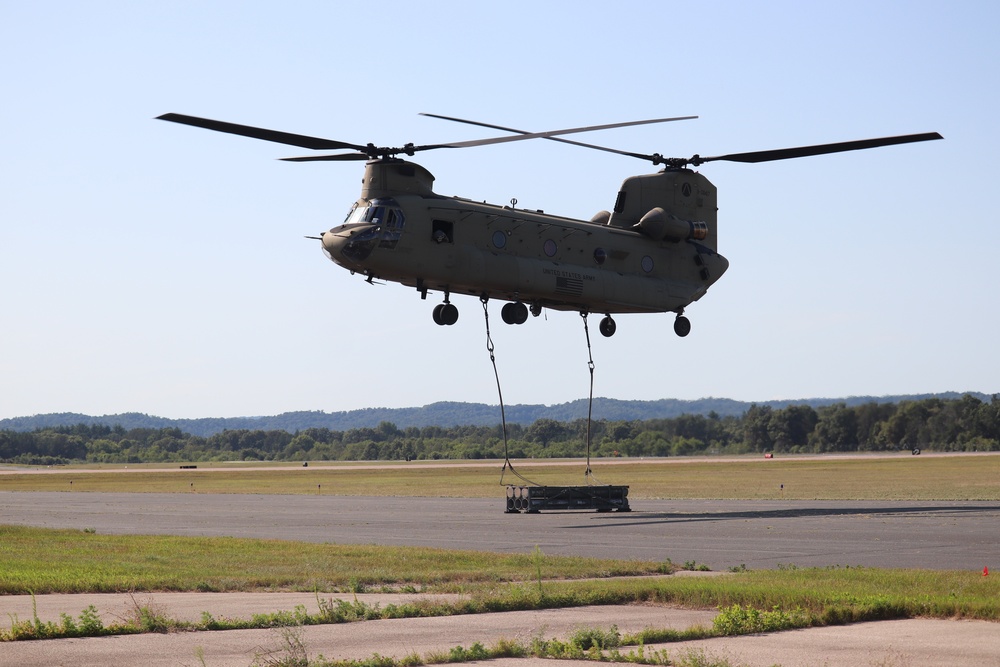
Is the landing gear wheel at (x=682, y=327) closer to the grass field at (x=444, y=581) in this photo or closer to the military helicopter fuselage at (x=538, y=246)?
the military helicopter fuselage at (x=538, y=246)

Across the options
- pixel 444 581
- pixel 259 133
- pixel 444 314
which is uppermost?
pixel 259 133

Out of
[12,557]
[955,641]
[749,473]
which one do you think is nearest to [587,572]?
[955,641]

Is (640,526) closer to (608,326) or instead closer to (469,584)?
(608,326)

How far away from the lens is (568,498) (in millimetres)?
43062

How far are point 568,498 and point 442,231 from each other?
1217cm

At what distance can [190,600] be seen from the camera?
18.0 meters

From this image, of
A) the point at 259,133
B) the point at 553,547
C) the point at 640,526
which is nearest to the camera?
the point at 553,547

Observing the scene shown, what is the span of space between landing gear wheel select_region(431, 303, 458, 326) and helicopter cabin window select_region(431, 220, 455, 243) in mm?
2300

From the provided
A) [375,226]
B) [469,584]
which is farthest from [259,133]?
[469,584]

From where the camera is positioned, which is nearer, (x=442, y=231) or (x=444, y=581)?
(x=444, y=581)

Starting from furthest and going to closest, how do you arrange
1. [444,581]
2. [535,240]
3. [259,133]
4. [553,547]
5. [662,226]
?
[662,226], [535,240], [259,133], [553,547], [444,581]

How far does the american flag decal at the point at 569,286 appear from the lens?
38.5 meters

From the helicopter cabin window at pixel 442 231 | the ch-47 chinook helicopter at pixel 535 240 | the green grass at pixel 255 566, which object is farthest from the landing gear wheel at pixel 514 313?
the green grass at pixel 255 566

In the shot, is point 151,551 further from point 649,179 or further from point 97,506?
point 97,506
